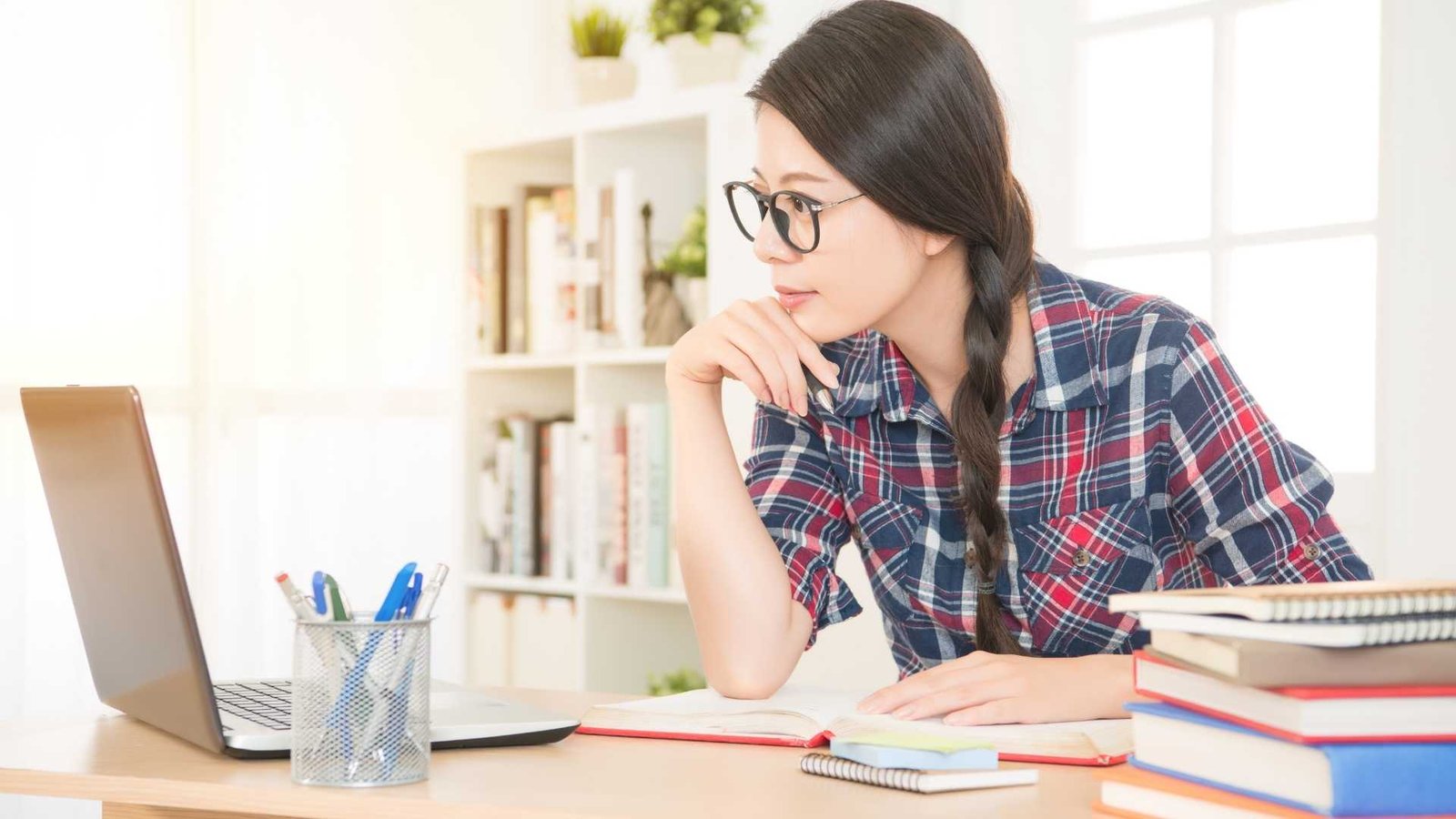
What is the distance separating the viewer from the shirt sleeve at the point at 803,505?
1.51 m

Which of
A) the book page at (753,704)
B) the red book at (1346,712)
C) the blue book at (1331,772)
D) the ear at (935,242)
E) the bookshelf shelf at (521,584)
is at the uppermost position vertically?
the ear at (935,242)

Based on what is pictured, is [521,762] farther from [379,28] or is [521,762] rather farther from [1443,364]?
[379,28]

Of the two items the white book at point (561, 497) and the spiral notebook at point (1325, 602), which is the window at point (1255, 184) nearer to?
the white book at point (561, 497)

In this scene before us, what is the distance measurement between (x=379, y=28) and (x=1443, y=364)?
91.0 inches

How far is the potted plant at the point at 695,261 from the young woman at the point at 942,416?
3.86 feet

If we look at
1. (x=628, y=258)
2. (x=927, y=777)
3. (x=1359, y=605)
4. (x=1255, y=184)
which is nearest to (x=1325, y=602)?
(x=1359, y=605)

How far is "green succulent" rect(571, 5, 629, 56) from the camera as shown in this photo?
3006mm

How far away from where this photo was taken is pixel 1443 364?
7.00 feet

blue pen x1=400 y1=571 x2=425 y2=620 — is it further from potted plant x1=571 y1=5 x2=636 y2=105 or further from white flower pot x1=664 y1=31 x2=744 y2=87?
potted plant x1=571 y1=5 x2=636 y2=105

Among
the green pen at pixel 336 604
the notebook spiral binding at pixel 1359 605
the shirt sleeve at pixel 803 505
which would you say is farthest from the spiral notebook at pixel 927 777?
the shirt sleeve at pixel 803 505

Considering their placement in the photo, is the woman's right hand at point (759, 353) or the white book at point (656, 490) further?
the white book at point (656, 490)

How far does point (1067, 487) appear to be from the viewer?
4.80ft

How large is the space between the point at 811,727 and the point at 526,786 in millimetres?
262

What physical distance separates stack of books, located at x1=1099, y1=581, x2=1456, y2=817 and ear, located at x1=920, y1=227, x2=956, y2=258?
0.70 m
